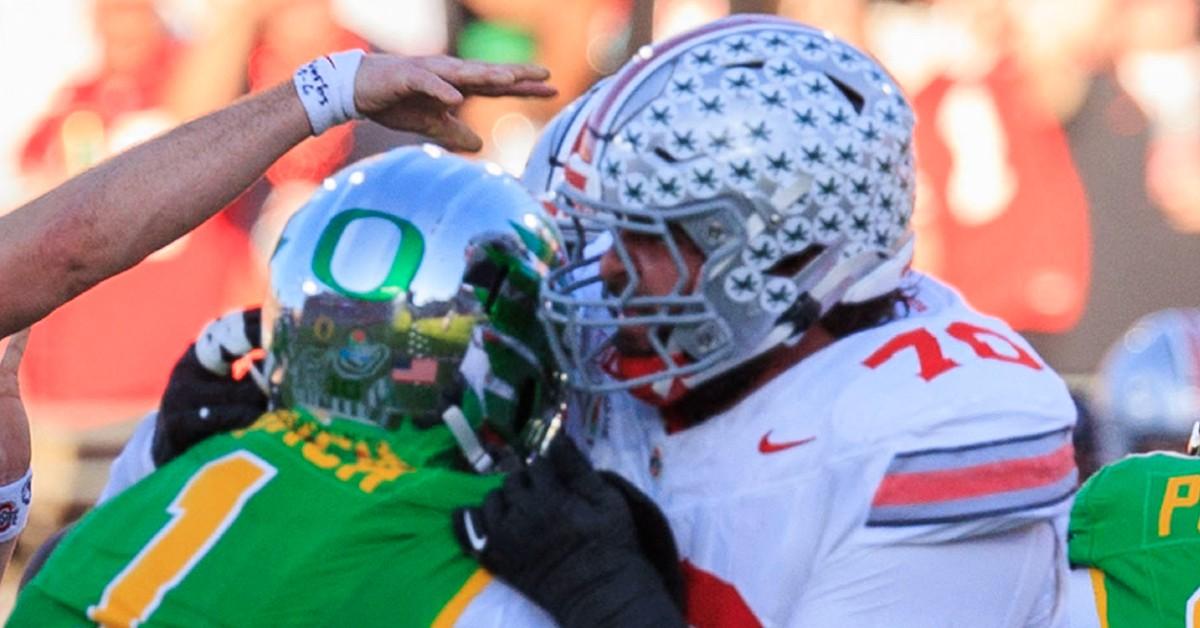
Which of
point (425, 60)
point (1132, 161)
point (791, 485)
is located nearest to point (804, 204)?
point (791, 485)

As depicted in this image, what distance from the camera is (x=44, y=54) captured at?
674cm

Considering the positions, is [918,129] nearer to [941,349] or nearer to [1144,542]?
[1144,542]

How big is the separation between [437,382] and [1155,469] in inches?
40.2

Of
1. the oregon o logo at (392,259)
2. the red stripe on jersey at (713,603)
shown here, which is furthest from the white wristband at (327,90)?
the red stripe on jersey at (713,603)

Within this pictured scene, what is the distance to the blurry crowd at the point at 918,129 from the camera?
6.71 metres

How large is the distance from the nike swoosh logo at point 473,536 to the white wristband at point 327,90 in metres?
0.48

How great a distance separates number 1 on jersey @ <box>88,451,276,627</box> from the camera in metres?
2.22

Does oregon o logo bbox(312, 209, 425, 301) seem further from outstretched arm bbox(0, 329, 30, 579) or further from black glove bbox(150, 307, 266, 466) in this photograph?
outstretched arm bbox(0, 329, 30, 579)

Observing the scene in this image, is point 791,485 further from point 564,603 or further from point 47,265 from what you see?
point 47,265

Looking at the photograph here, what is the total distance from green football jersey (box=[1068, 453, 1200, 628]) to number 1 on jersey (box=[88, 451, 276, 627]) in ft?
3.73

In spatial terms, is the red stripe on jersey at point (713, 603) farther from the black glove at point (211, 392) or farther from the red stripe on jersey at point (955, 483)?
the black glove at point (211, 392)

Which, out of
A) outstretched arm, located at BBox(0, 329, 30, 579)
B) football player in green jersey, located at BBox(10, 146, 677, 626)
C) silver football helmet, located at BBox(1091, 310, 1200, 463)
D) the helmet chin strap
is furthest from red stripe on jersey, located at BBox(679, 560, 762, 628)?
silver football helmet, located at BBox(1091, 310, 1200, 463)

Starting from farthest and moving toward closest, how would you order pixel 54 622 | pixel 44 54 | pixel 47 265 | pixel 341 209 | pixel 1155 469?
pixel 44 54, pixel 1155 469, pixel 341 209, pixel 54 622, pixel 47 265

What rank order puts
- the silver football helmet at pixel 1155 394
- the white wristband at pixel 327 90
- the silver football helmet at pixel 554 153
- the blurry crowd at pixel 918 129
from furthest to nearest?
the blurry crowd at pixel 918 129 < the silver football helmet at pixel 1155 394 < the silver football helmet at pixel 554 153 < the white wristband at pixel 327 90
